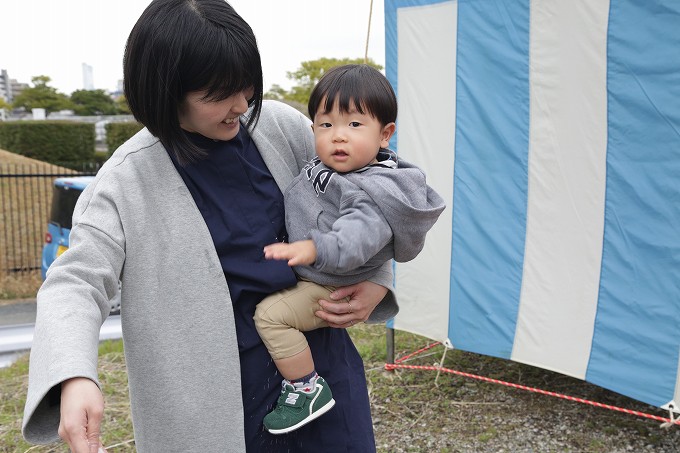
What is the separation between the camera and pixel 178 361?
1353 mm

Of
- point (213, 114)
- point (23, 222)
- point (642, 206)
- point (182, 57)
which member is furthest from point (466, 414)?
point (23, 222)

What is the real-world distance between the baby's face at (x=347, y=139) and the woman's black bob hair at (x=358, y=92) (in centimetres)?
1

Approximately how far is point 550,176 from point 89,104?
42.6 metres

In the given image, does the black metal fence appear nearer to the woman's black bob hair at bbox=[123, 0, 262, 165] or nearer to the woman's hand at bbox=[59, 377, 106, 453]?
the woman's black bob hair at bbox=[123, 0, 262, 165]

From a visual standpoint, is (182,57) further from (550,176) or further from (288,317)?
(550,176)

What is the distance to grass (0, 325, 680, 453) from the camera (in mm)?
3525

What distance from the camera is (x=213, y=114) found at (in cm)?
133

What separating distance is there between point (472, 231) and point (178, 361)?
2539mm

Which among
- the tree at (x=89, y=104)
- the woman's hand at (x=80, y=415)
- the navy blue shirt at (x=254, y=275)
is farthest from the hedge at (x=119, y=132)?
the tree at (x=89, y=104)

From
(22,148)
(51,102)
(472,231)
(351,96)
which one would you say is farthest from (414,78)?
(51,102)

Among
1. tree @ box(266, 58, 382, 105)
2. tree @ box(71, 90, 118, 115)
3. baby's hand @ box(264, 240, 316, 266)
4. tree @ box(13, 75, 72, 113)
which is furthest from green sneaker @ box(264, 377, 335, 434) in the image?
tree @ box(71, 90, 118, 115)

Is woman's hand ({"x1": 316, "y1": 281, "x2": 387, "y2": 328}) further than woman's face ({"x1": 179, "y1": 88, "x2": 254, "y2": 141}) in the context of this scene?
Yes

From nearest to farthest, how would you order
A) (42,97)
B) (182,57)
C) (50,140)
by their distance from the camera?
(182,57)
(50,140)
(42,97)

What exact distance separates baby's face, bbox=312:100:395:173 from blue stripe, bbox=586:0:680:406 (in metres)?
1.86
